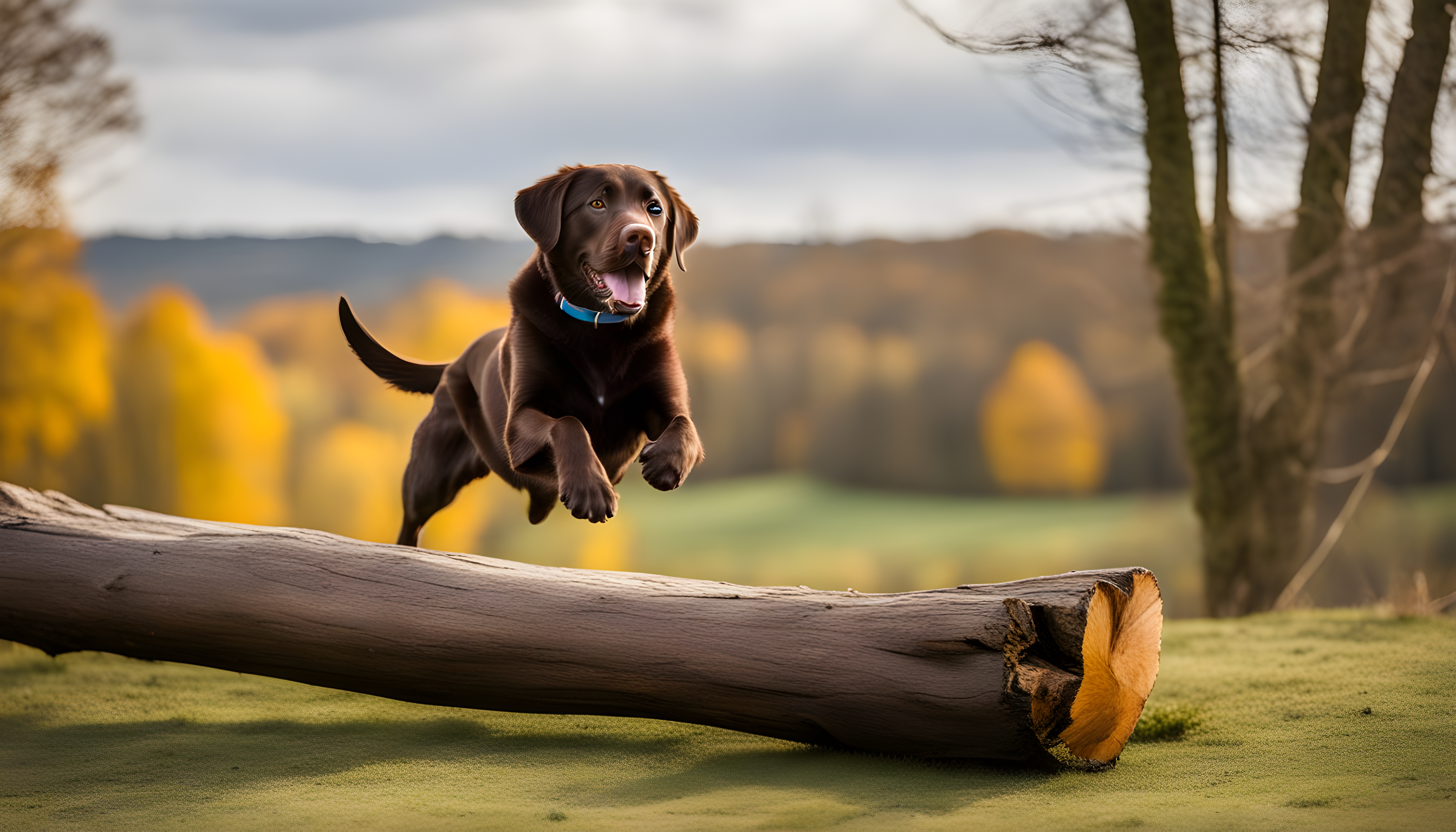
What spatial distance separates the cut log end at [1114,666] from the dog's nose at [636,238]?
1.73m

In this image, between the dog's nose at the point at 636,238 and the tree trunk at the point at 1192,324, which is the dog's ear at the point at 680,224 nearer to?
the dog's nose at the point at 636,238

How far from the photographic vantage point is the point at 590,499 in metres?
2.80

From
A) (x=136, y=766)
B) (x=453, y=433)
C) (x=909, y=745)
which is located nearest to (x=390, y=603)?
(x=453, y=433)

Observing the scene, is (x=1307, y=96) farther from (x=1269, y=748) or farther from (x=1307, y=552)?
(x=1269, y=748)

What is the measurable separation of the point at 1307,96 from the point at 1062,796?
5929 mm

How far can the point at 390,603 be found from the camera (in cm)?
387

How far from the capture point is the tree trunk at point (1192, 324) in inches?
265

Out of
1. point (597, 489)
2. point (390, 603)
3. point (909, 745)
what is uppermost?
point (597, 489)

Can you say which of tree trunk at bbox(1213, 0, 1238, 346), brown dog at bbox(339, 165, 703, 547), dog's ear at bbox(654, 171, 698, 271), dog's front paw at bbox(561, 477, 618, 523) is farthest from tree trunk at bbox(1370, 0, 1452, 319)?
dog's front paw at bbox(561, 477, 618, 523)

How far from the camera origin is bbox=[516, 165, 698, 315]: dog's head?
116 inches

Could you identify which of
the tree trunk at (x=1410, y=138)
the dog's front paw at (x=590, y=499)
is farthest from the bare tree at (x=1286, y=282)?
the dog's front paw at (x=590, y=499)

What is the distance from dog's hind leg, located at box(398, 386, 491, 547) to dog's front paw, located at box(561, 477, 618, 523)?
4.55 ft

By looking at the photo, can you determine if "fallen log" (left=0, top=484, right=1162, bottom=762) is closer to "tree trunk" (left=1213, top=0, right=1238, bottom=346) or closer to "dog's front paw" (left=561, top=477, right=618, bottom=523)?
"dog's front paw" (left=561, top=477, right=618, bottom=523)

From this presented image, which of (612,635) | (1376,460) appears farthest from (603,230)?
(1376,460)
